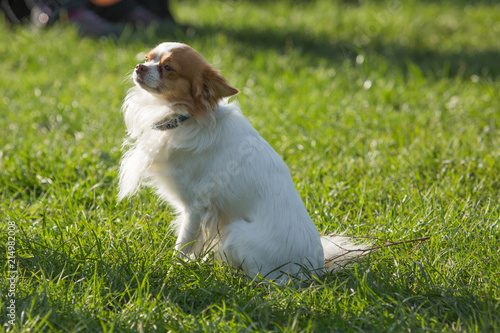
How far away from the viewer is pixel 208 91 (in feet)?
8.41

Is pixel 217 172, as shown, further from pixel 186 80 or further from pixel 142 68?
pixel 142 68

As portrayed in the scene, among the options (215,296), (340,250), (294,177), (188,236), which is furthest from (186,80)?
(294,177)

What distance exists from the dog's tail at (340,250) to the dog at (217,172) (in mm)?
97

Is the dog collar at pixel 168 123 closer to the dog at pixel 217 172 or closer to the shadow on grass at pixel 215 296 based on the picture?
the dog at pixel 217 172

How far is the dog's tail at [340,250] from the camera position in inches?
110

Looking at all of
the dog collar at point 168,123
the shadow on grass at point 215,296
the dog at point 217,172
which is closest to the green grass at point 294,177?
the shadow on grass at point 215,296

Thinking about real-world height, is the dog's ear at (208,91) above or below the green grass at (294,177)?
above

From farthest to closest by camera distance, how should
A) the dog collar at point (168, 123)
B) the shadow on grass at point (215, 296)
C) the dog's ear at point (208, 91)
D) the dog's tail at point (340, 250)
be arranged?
the dog's tail at point (340, 250) → the dog collar at point (168, 123) → the dog's ear at point (208, 91) → the shadow on grass at point (215, 296)

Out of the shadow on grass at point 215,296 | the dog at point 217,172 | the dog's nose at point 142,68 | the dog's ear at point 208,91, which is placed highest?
the dog's nose at point 142,68

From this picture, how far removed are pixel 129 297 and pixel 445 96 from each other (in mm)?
4174

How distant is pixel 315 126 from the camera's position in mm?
4730

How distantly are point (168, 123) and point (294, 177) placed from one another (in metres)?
1.42

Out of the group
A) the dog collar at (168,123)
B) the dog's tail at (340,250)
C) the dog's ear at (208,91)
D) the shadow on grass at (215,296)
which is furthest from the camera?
the dog's tail at (340,250)

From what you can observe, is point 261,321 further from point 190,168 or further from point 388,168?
point 388,168
